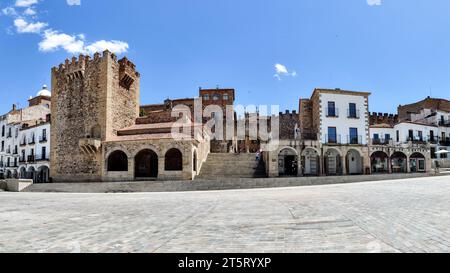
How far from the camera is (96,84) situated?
26.2 m

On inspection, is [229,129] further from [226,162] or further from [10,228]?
[10,228]

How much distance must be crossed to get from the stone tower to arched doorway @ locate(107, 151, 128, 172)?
0.79 metres

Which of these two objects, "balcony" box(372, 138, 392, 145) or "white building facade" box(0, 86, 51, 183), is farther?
A: "white building facade" box(0, 86, 51, 183)

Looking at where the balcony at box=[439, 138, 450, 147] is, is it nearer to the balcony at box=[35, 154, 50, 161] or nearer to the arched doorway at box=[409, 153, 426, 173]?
the arched doorway at box=[409, 153, 426, 173]

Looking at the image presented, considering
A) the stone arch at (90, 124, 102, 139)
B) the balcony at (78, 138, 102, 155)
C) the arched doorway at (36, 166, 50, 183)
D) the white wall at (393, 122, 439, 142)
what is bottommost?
the arched doorway at (36, 166, 50, 183)

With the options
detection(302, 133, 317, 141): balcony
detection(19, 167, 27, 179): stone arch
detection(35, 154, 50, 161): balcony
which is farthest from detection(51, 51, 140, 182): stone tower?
detection(302, 133, 317, 141): balcony

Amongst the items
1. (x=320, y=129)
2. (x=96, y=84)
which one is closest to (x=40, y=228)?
(x=96, y=84)

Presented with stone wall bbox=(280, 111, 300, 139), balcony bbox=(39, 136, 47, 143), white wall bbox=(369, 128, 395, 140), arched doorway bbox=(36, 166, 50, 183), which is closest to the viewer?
white wall bbox=(369, 128, 395, 140)

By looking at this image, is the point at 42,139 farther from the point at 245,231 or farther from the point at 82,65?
the point at 245,231

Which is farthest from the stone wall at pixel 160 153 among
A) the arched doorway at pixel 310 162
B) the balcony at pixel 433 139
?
the balcony at pixel 433 139

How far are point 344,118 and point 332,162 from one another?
4.42m

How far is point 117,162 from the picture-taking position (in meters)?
26.3

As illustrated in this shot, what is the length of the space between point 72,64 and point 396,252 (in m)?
29.8

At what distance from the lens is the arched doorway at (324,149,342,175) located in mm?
28366
